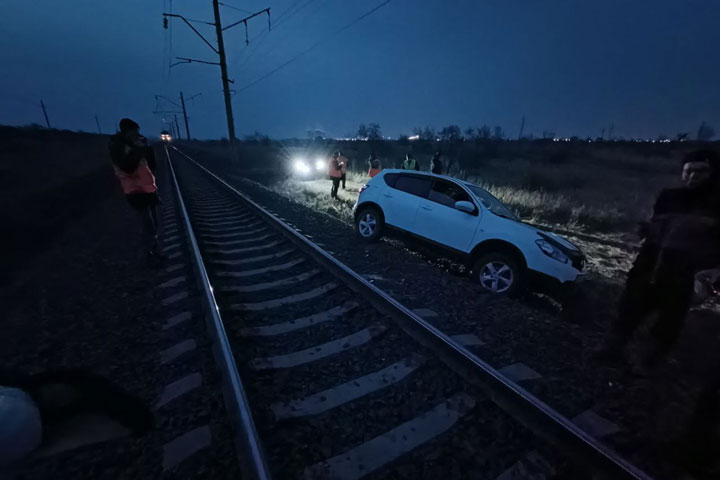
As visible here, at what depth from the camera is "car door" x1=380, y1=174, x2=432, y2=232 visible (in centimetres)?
598

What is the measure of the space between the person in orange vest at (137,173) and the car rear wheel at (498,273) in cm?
540

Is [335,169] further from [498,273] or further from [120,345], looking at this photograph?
[120,345]

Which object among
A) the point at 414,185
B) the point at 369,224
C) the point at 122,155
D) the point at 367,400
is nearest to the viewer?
the point at 367,400

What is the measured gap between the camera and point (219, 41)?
1841cm

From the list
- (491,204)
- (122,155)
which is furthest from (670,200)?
(122,155)

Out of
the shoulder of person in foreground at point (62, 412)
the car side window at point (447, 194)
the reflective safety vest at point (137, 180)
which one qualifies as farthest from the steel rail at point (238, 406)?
the car side window at point (447, 194)

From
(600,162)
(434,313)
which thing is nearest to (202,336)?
(434,313)

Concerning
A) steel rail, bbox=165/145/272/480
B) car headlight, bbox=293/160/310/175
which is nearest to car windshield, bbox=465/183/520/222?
steel rail, bbox=165/145/272/480

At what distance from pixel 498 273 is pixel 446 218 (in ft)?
4.27

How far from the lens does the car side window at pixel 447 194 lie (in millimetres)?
5461

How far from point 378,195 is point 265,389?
16.0 ft

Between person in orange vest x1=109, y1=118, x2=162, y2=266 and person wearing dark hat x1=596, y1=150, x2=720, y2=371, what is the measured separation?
638cm

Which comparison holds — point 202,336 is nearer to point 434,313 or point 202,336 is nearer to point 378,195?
point 434,313

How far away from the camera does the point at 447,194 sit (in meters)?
5.64
